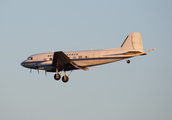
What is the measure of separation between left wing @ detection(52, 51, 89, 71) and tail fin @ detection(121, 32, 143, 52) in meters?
6.72

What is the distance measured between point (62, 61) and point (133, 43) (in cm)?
1041

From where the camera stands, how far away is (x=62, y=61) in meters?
43.7

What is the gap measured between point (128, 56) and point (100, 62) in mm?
3827

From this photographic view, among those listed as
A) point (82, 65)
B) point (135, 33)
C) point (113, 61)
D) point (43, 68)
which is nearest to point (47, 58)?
point (43, 68)

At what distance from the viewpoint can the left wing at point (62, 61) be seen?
42.2 metres

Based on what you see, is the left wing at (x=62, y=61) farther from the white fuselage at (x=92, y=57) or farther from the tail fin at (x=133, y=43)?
the tail fin at (x=133, y=43)

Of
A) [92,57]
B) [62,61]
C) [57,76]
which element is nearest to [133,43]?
[92,57]

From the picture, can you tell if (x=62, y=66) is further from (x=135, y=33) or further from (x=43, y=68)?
(x=135, y=33)

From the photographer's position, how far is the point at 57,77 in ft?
147

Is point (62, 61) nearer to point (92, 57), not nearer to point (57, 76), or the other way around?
point (57, 76)

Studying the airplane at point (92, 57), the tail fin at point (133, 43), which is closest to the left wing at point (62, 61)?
the airplane at point (92, 57)

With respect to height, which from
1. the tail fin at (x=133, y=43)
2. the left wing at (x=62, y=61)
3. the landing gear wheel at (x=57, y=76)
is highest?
the tail fin at (x=133, y=43)

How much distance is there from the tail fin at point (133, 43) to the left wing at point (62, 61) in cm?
672

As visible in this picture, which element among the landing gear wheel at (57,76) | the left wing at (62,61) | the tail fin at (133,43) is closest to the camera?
the left wing at (62,61)
